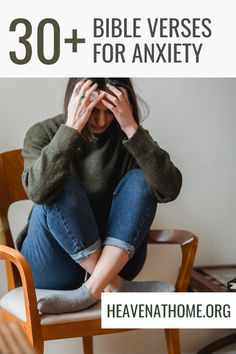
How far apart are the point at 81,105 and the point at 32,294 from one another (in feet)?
0.86

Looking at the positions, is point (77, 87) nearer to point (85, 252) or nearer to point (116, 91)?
point (116, 91)

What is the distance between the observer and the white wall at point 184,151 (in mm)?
943

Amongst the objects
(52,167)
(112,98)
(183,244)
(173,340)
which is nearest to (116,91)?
(112,98)

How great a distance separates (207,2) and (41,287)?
477 millimetres

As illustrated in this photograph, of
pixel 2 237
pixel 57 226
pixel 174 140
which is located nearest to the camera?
pixel 57 226

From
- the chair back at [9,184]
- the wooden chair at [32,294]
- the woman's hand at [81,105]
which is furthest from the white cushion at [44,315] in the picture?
the woman's hand at [81,105]

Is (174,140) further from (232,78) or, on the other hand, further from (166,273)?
(166,273)

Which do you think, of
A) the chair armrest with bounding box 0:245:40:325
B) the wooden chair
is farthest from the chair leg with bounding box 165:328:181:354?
the chair armrest with bounding box 0:245:40:325

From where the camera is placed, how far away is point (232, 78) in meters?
0.97

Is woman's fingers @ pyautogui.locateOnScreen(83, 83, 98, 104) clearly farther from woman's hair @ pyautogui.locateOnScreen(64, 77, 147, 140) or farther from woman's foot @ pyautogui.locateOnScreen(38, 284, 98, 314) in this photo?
woman's foot @ pyautogui.locateOnScreen(38, 284, 98, 314)

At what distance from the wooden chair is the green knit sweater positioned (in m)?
0.08

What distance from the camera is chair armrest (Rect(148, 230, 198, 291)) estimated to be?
89cm

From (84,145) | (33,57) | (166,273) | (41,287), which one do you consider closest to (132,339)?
(166,273)

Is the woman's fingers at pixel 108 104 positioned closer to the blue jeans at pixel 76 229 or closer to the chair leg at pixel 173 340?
the blue jeans at pixel 76 229
